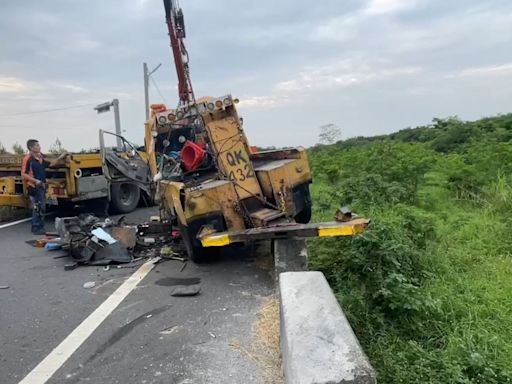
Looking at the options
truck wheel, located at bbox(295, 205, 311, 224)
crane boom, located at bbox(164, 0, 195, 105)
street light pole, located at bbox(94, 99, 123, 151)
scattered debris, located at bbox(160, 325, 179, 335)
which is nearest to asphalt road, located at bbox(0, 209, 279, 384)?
scattered debris, located at bbox(160, 325, 179, 335)

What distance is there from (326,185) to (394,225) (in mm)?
7483

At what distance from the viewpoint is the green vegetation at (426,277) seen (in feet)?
11.5

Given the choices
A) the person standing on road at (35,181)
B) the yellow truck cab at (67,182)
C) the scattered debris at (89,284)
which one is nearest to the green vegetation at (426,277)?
the scattered debris at (89,284)

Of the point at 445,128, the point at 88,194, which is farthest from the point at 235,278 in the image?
the point at 445,128

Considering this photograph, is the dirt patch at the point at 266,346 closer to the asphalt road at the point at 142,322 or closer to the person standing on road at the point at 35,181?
the asphalt road at the point at 142,322

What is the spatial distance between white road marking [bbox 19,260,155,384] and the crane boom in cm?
785

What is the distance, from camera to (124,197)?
40.1 ft

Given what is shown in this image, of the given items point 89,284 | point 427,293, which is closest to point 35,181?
point 89,284

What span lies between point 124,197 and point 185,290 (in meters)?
7.23

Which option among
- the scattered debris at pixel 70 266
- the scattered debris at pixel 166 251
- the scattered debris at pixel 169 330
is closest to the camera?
the scattered debris at pixel 169 330

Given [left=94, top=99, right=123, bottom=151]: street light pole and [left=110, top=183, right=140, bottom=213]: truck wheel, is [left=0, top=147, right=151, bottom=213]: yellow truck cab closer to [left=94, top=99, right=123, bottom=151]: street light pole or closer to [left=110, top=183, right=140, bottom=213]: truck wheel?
[left=110, top=183, right=140, bottom=213]: truck wheel

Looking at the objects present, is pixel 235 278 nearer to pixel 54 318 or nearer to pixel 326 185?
pixel 54 318

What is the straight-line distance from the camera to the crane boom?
13078 millimetres

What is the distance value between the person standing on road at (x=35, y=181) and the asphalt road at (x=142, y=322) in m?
2.57
